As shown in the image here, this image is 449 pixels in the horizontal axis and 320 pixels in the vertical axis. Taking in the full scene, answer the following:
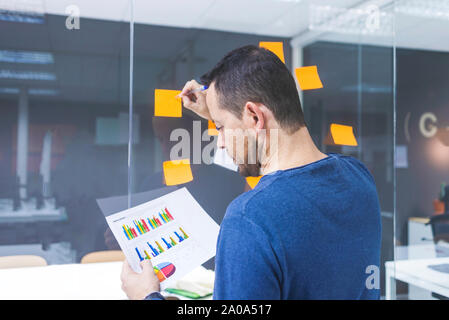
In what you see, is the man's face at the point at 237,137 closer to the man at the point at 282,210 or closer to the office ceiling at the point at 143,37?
the man at the point at 282,210

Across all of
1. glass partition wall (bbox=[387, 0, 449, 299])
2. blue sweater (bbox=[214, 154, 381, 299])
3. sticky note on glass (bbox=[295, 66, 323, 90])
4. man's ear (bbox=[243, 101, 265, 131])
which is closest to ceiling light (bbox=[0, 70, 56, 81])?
sticky note on glass (bbox=[295, 66, 323, 90])

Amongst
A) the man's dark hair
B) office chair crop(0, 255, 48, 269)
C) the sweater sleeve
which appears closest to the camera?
the sweater sleeve

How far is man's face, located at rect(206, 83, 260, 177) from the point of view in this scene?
0.75 meters

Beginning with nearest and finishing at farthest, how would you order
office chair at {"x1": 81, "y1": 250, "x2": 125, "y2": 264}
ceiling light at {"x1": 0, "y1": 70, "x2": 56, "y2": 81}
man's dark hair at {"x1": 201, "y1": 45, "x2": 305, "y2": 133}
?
man's dark hair at {"x1": 201, "y1": 45, "x2": 305, "y2": 133} < office chair at {"x1": 81, "y1": 250, "x2": 125, "y2": 264} < ceiling light at {"x1": 0, "y1": 70, "x2": 56, "y2": 81}

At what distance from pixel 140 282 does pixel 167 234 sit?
0.71 feet

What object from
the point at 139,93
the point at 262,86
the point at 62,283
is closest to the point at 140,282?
the point at 262,86

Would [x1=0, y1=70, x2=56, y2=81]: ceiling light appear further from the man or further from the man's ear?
the man's ear

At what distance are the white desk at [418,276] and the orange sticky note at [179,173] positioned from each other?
4.09 ft

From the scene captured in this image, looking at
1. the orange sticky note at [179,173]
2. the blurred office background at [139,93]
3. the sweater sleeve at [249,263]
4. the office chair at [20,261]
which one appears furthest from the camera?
the blurred office background at [139,93]

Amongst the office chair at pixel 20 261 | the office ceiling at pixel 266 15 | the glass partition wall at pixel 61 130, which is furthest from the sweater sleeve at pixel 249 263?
the glass partition wall at pixel 61 130

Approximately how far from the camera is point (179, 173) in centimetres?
145

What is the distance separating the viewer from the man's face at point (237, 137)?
0.75 m

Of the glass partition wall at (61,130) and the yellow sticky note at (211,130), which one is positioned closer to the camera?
the yellow sticky note at (211,130)
